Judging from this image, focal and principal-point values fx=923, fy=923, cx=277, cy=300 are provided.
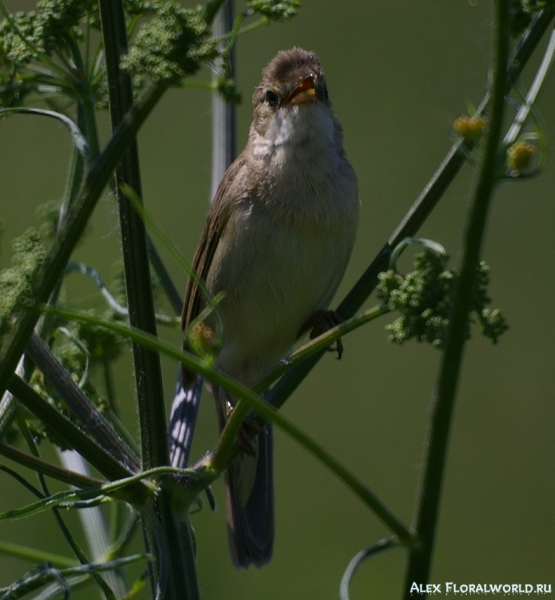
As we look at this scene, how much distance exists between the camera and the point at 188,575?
156 centimetres

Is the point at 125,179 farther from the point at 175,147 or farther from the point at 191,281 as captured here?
the point at 175,147

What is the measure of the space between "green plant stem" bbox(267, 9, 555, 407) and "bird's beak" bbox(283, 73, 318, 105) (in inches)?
42.2

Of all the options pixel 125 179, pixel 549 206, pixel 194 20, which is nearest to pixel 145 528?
pixel 125 179

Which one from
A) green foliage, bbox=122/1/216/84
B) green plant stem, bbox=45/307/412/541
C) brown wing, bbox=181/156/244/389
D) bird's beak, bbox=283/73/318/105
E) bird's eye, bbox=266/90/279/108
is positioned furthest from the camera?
bird's eye, bbox=266/90/279/108

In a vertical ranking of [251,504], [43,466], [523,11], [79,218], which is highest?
[523,11]

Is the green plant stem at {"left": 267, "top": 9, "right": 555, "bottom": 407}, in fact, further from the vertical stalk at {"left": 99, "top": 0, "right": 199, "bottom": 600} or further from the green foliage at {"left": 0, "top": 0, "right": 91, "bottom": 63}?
the green foliage at {"left": 0, "top": 0, "right": 91, "bottom": 63}

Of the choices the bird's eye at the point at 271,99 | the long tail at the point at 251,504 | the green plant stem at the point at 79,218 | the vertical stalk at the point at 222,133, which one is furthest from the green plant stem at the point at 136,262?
the bird's eye at the point at 271,99

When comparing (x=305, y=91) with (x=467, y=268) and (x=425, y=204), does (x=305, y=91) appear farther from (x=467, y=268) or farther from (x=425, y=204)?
(x=467, y=268)

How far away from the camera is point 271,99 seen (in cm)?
286

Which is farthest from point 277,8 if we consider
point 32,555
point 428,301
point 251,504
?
point 251,504

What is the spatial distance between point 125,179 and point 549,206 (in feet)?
15.6

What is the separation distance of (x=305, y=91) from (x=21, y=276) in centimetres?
166

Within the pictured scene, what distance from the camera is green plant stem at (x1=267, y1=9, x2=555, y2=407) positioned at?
148 centimetres

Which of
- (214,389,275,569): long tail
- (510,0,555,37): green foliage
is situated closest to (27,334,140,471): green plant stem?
(510,0,555,37): green foliage
